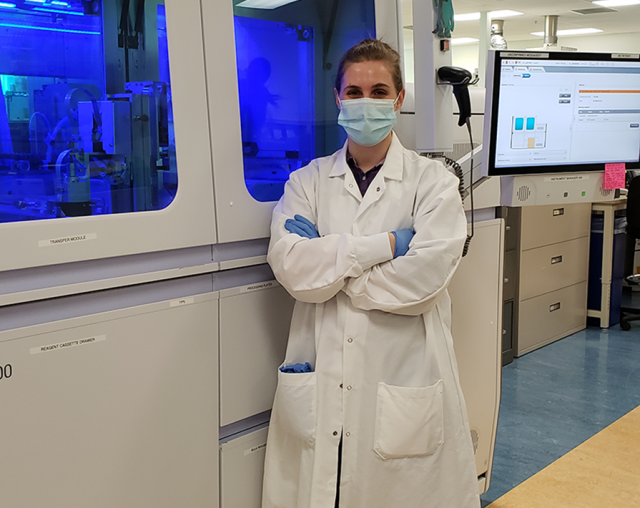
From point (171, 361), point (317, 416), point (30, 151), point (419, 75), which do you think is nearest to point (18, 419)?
point (171, 361)

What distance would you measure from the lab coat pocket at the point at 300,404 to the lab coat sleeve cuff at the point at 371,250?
32cm

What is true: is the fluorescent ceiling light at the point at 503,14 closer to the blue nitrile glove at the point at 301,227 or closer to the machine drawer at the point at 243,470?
the blue nitrile glove at the point at 301,227

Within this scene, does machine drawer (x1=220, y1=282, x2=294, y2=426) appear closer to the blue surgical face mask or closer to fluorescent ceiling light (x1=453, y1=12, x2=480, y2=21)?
the blue surgical face mask

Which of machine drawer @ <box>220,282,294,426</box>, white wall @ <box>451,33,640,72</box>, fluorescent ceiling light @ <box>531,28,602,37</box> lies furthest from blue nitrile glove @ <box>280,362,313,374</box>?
white wall @ <box>451,33,640,72</box>

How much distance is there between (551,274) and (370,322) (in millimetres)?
3293

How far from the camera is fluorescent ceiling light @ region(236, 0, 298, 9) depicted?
170cm

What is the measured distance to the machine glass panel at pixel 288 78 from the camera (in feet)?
5.72

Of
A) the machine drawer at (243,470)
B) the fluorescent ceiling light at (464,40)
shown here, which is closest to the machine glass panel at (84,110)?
the machine drawer at (243,470)

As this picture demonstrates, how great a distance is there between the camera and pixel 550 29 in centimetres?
1020

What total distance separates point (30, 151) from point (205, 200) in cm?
41

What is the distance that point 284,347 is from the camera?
1854 mm

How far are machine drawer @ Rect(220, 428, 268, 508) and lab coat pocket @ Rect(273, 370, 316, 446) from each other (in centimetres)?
19

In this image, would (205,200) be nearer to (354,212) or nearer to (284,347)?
(354,212)

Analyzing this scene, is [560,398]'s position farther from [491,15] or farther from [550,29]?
[550,29]
